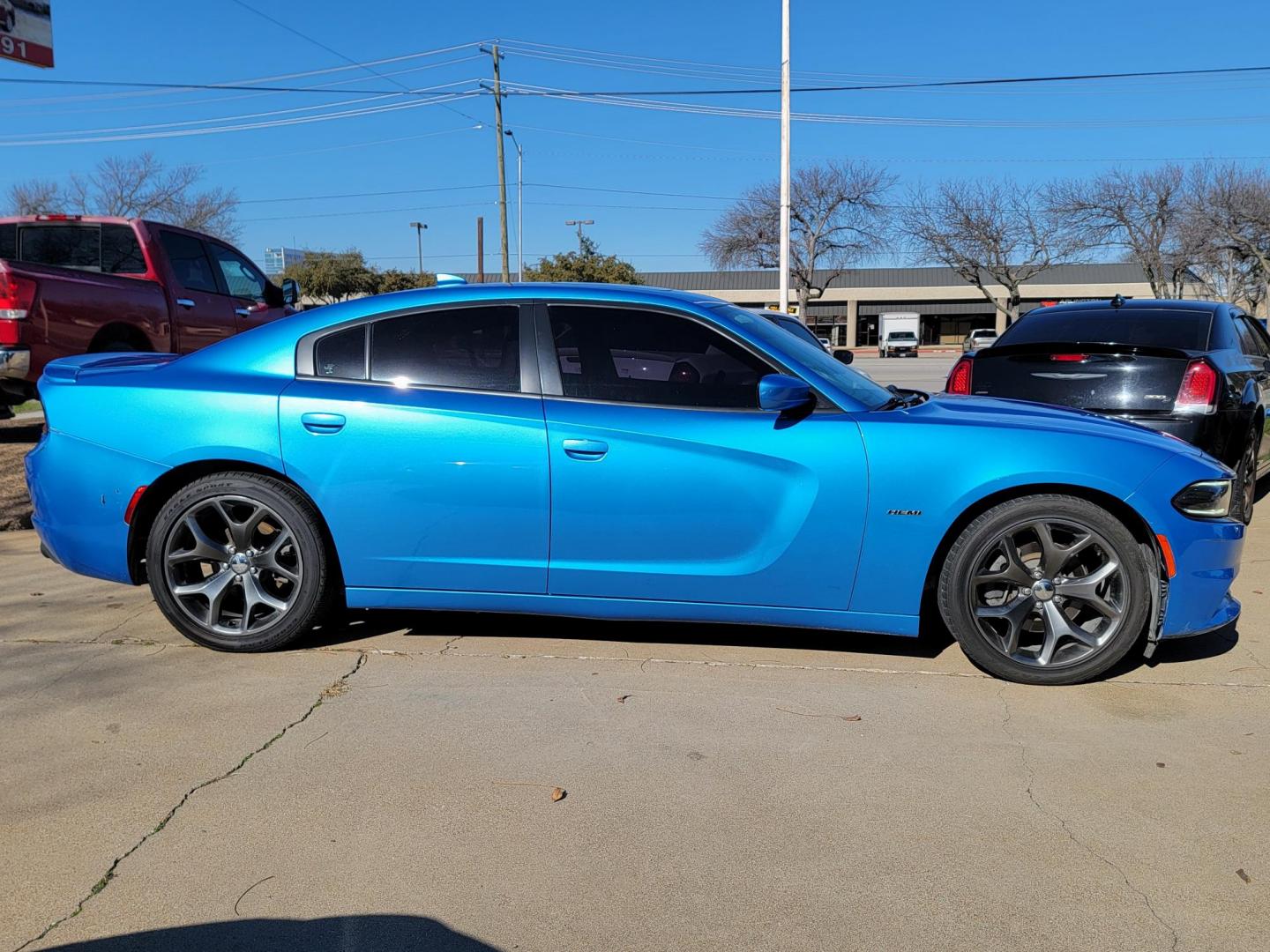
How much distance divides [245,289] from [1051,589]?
389 inches

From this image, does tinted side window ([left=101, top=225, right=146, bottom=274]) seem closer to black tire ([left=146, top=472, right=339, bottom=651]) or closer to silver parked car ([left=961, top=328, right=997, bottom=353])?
black tire ([left=146, top=472, right=339, bottom=651])

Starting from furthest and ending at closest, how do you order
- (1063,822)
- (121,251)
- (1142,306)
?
(121,251)
(1142,306)
(1063,822)

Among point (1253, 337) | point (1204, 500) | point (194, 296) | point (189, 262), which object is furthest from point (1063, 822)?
point (189, 262)

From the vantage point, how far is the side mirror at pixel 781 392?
13.1 ft

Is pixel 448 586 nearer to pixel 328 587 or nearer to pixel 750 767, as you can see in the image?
pixel 328 587

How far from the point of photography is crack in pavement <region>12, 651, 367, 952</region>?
251cm

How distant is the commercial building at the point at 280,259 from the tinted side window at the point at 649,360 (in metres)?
63.4

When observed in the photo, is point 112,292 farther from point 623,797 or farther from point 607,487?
point 623,797

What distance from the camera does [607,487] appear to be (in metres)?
4.15

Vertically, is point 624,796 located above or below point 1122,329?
below

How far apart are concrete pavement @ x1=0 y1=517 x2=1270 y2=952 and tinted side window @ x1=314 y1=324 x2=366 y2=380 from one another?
3.92 ft

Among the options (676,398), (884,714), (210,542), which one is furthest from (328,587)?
(884,714)

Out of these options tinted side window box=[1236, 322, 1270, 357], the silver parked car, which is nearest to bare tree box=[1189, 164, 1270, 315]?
the silver parked car

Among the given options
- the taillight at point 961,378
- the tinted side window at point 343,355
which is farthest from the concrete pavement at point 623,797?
the taillight at point 961,378
